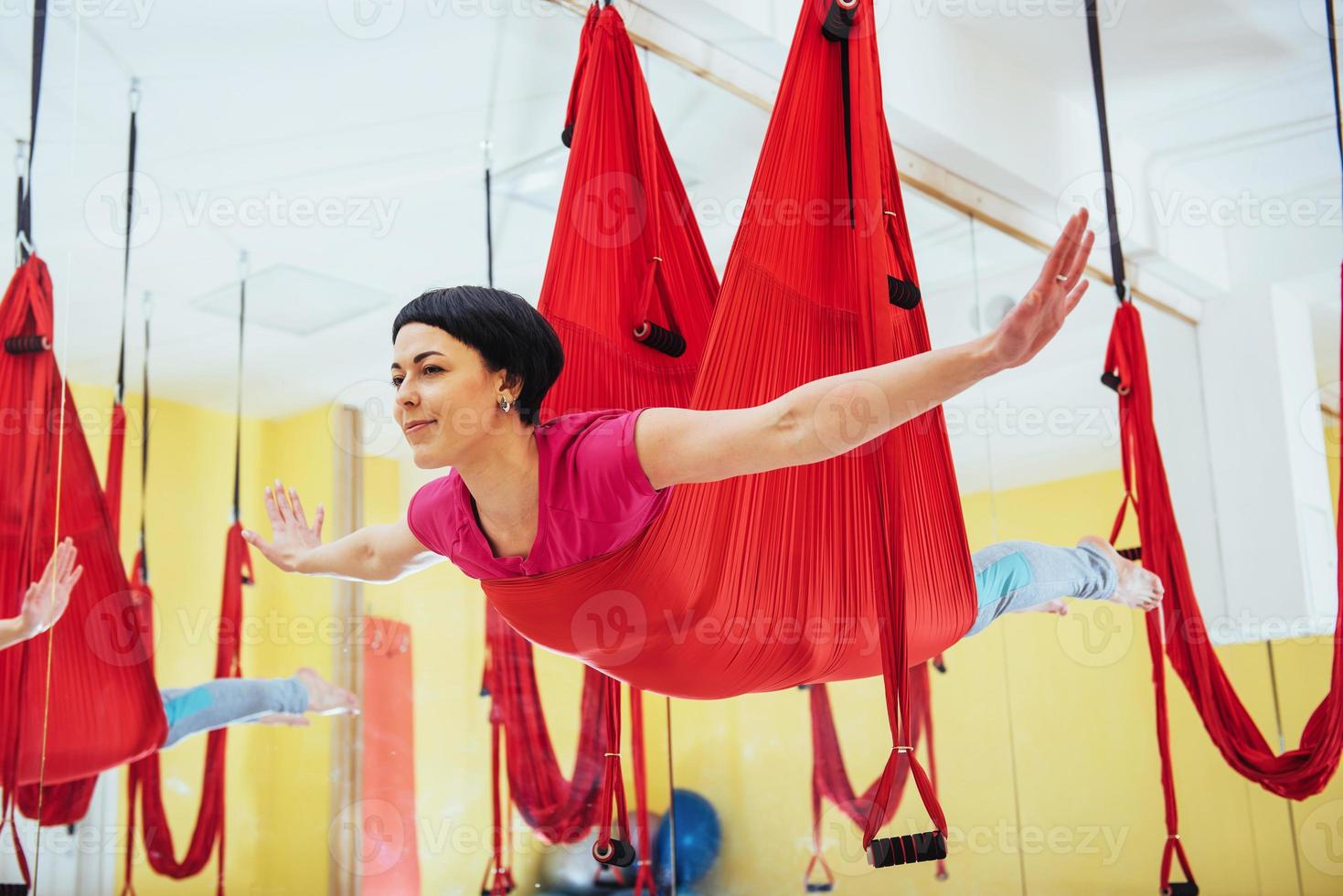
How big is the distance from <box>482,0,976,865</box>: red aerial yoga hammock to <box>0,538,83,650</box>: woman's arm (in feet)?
2.44

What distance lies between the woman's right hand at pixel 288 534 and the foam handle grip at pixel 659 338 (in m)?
0.57

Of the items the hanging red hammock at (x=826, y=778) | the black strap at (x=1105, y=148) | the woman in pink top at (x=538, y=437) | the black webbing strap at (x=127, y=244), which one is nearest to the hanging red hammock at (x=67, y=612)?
the black webbing strap at (x=127, y=244)

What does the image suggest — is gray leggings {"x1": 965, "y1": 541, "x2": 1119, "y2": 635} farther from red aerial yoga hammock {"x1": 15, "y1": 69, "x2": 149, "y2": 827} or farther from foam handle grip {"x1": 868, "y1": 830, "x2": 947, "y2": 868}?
red aerial yoga hammock {"x1": 15, "y1": 69, "x2": 149, "y2": 827}

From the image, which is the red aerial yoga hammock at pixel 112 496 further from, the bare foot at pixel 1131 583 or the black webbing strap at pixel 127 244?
the bare foot at pixel 1131 583

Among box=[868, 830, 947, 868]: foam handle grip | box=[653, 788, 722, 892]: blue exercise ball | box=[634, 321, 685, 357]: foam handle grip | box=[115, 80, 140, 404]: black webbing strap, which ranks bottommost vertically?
box=[653, 788, 722, 892]: blue exercise ball

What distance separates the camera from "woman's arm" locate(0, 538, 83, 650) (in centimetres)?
170

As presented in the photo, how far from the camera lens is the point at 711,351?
1538 mm

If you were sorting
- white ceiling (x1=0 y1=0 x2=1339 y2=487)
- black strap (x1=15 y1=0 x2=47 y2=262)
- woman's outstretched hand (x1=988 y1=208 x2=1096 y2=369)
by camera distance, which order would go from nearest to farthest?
woman's outstretched hand (x1=988 y1=208 x2=1096 y2=369) → black strap (x1=15 y1=0 x2=47 y2=262) → white ceiling (x1=0 y1=0 x2=1339 y2=487)

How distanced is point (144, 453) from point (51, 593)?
11.8 inches

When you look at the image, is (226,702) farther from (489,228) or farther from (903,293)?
(903,293)

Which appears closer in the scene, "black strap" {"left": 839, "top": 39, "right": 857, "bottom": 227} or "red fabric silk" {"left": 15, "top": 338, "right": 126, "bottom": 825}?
"black strap" {"left": 839, "top": 39, "right": 857, "bottom": 227}

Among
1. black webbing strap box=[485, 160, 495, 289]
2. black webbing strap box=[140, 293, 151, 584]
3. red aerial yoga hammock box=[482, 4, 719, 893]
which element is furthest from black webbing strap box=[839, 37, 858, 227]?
black webbing strap box=[140, 293, 151, 584]

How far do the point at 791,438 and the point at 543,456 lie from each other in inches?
14.4

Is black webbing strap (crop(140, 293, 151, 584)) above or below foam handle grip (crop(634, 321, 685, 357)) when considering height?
below
